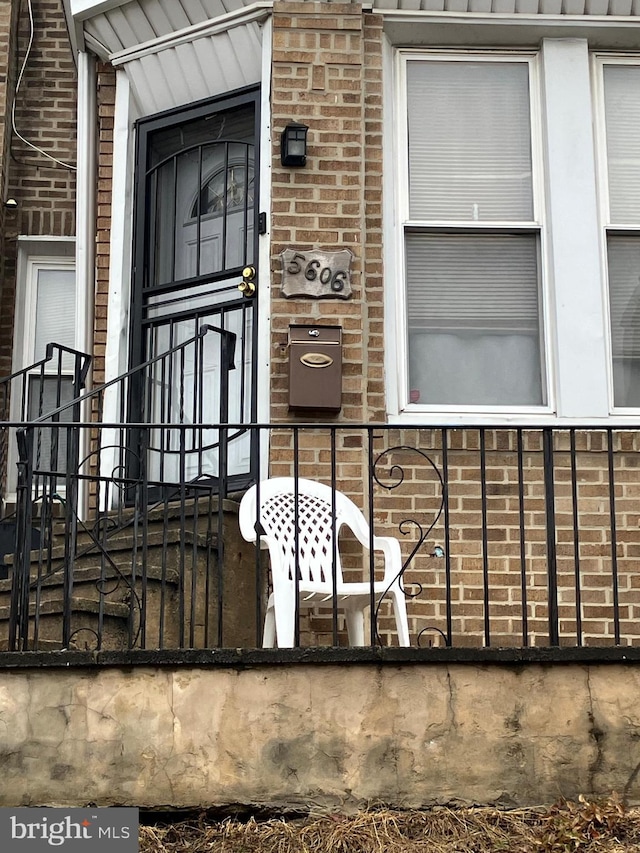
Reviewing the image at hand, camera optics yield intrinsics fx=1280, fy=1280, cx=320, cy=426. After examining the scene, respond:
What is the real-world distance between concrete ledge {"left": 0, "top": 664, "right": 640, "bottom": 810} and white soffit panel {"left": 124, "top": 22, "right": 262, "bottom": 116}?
144 inches

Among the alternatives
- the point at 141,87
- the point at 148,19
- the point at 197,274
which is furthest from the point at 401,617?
the point at 148,19

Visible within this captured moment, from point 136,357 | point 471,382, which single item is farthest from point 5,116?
point 471,382

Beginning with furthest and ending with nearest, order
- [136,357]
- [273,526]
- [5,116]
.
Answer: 1. [5,116]
2. [136,357]
3. [273,526]

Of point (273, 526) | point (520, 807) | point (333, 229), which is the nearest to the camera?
point (520, 807)

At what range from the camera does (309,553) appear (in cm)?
582

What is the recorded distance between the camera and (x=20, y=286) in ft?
30.0

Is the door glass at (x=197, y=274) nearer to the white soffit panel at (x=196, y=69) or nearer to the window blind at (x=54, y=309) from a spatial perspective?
the white soffit panel at (x=196, y=69)

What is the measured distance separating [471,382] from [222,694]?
2482 millimetres

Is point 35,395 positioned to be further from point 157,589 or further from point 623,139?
point 623,139

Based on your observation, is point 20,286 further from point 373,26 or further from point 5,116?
point 373,26

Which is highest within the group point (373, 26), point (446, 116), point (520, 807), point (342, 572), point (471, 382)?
point (373, 26)

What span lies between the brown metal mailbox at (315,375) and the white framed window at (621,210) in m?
1.47

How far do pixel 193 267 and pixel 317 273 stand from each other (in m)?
1.09

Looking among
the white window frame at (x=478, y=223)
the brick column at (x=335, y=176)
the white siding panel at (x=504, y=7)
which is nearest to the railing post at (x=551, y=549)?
the white window frame at (x=478, y=223)
